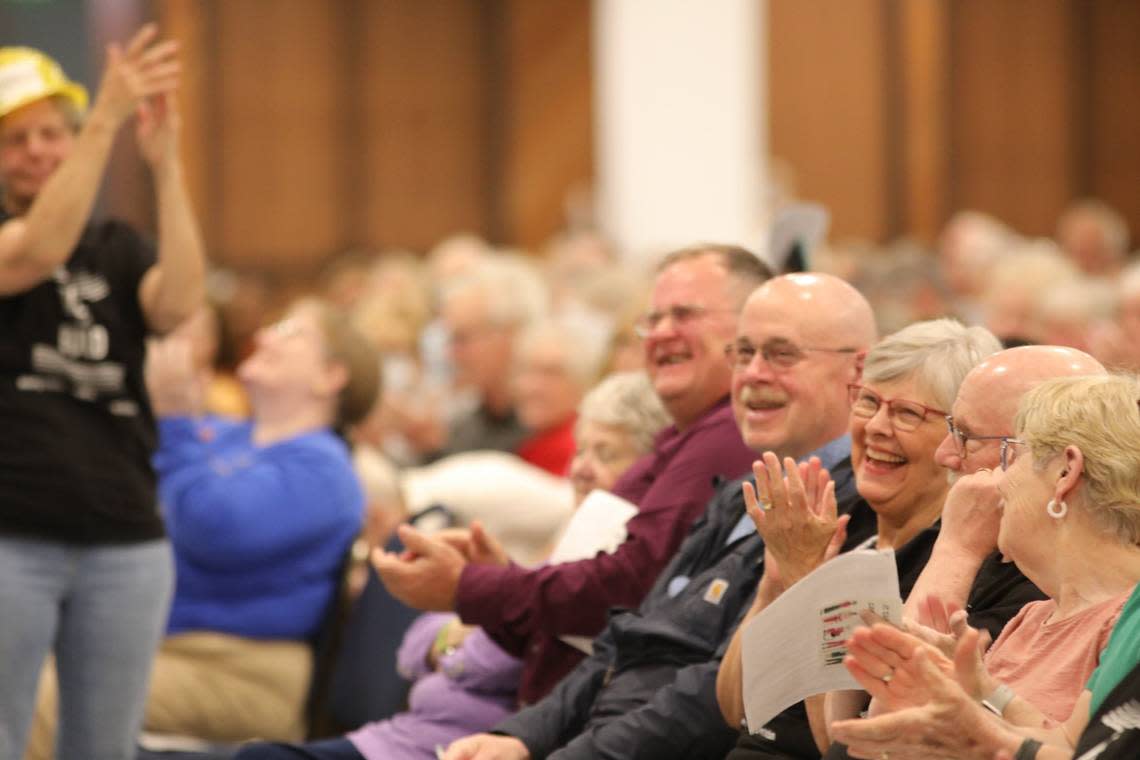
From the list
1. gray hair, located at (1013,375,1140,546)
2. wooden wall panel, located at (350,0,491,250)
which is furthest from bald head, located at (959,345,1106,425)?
wooden wall panel, located at (350,0,491,250)

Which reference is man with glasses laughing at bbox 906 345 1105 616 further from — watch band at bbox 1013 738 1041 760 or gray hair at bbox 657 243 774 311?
gray hair at bbox 657 243 774 311

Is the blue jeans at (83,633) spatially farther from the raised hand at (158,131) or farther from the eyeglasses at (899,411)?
the eyeglasses at (899,411)

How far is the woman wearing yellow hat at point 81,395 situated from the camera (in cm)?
354

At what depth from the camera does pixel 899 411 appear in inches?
113

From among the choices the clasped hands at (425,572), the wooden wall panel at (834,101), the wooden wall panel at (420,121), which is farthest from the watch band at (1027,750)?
the wooden wall panel at (420,121)

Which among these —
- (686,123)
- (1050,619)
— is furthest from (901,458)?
(686,123)

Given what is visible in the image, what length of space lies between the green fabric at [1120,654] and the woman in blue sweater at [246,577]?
2.55 meters

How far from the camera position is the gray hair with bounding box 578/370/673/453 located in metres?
Result: 4.02

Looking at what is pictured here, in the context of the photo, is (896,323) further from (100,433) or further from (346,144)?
(346,144)

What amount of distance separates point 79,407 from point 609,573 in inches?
44.4

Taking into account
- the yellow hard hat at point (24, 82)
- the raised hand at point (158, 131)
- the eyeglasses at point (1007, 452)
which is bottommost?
the eyeglasses at point (1007, 452)

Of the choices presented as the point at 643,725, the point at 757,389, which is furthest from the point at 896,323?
the point at 643,725

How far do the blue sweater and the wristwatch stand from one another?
241 centimetres

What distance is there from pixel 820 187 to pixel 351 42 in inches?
129
